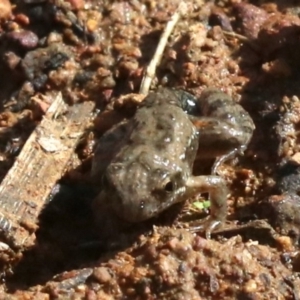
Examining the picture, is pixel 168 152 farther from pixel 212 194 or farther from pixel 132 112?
pixel 132 112

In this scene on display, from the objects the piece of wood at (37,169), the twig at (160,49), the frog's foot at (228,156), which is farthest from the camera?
the twig at (160,49)

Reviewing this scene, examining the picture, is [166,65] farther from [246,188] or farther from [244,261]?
[244,261]

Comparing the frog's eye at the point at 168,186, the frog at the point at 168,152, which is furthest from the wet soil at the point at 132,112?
the frog's eye at the point at 168,186

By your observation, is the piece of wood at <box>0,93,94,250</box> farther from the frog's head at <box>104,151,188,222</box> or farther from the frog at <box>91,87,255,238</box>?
the frog's head at <box>104,151,188,222</box>

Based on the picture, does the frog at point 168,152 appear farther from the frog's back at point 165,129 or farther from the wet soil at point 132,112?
the wet soil at point 132,112

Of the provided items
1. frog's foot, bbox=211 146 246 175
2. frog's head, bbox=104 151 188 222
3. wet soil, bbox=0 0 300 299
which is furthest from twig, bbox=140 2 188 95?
frog's head, bbox=104 151 188 222

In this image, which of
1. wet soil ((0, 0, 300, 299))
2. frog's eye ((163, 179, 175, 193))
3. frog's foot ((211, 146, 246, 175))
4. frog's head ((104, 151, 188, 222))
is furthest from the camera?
frog's foot ((211, 146, 246, 175))

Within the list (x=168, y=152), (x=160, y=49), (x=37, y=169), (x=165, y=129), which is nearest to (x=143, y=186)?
(x=168, y=152)
